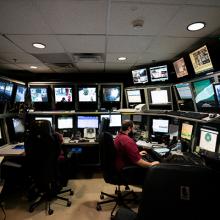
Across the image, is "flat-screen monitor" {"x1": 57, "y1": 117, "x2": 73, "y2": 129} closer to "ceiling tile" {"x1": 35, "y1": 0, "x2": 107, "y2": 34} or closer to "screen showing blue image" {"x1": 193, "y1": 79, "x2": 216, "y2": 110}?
"ceiling tile" {"x1": 35, "y1": 0, "x2": 107, "y2": 34}

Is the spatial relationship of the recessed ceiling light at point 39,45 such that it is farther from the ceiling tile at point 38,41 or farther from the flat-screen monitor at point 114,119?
the flat-screen monitor at point 114,119

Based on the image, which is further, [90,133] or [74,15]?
[90,133]

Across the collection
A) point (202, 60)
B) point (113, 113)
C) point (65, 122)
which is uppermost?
point (202, 60)

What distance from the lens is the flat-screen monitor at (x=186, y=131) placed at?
9.95ft

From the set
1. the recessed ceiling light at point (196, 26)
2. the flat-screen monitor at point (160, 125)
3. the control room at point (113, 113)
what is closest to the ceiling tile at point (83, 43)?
the control room at point (113, 113)

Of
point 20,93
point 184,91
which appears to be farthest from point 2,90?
point 184,91

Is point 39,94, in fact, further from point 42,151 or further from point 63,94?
point 42,151

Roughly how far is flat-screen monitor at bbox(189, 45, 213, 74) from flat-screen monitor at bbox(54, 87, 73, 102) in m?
2.73

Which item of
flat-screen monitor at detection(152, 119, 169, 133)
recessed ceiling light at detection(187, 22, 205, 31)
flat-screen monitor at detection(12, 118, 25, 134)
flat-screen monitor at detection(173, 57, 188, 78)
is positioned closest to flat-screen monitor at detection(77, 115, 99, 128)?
flat-screen monitor at detection(12, 118, 25, 134)

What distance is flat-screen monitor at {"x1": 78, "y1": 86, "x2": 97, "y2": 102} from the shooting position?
14.5ft

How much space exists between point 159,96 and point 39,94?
8.62 ft

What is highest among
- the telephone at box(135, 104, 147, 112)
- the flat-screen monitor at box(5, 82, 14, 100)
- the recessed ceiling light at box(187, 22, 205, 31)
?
the recessed ceiling light at box(187, 22, 205, 31)

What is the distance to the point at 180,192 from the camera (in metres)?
1.03

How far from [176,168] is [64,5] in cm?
157
